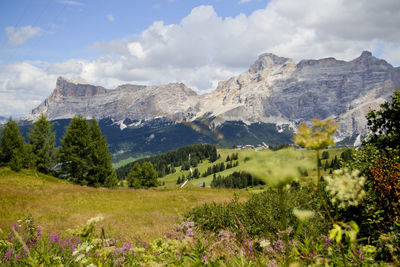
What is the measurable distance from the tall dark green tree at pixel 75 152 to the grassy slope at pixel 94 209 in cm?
1142

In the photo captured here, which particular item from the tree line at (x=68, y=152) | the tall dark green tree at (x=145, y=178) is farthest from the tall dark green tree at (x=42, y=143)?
the tall dark green tree at (x=145, y=178)

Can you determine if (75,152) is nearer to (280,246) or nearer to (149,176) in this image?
(149,176)

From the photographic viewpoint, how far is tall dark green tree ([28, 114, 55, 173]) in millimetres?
52688

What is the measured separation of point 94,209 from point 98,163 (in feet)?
95.2

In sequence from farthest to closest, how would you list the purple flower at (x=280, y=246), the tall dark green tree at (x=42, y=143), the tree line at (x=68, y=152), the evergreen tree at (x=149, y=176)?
the evergreen tree at (x=149, y=176)
the tall dark green tree at (x=42, y=143)
the tree line at (x=68, y=152)
the purple flower at (x=280, y=246)

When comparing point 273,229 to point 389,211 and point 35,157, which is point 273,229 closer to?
point 389,211

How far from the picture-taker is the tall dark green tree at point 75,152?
49594 millimetres

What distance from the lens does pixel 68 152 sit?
50.1 m

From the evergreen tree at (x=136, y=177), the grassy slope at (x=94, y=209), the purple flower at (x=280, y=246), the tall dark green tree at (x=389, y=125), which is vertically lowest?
the evergreen tree at (x=136, y=177)

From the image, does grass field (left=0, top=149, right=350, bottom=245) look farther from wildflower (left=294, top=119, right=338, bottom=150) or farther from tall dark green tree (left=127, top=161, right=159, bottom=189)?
tall dark green tree (left=127, top=161, right=159, bottom=189)

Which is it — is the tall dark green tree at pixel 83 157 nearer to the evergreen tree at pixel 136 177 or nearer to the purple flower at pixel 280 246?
the evergreen tree at pixel 136 177

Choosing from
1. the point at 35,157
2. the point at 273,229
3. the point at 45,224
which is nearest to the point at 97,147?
the point at 35,157

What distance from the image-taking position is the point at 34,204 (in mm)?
22656

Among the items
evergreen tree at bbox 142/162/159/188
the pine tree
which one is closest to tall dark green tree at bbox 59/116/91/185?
the pine tree
